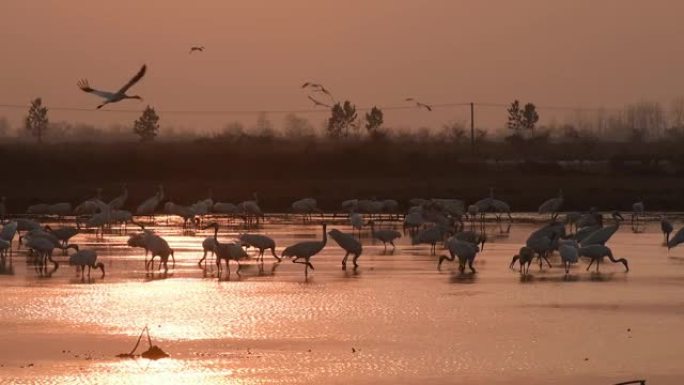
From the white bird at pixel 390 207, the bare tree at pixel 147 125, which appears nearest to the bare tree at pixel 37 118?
the bare tree at pixel 147 125

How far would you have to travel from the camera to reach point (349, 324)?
17250 mm

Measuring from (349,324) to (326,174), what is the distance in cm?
4777

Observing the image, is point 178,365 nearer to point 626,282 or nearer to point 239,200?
point 626,282

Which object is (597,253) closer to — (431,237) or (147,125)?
(431,237)

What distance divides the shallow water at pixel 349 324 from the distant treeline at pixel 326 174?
26.9 m

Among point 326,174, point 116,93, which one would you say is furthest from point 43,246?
point 326,174

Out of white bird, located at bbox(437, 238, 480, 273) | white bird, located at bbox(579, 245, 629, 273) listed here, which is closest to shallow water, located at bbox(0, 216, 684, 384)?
white bird, located at bbox(437, 238, 480, 273)

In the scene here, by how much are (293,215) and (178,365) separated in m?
31.9

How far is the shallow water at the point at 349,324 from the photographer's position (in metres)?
13.9

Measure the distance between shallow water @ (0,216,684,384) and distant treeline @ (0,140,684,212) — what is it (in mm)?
26851

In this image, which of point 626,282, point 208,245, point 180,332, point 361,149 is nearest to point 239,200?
point 361,149

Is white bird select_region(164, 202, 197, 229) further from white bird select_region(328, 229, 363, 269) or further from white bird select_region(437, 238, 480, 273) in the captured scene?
white bird select_region(437, 238, 480, 273)

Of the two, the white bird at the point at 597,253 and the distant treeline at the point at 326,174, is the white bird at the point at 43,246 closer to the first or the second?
the white bird at the point at 597,253

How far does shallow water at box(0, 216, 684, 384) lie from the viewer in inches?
546
